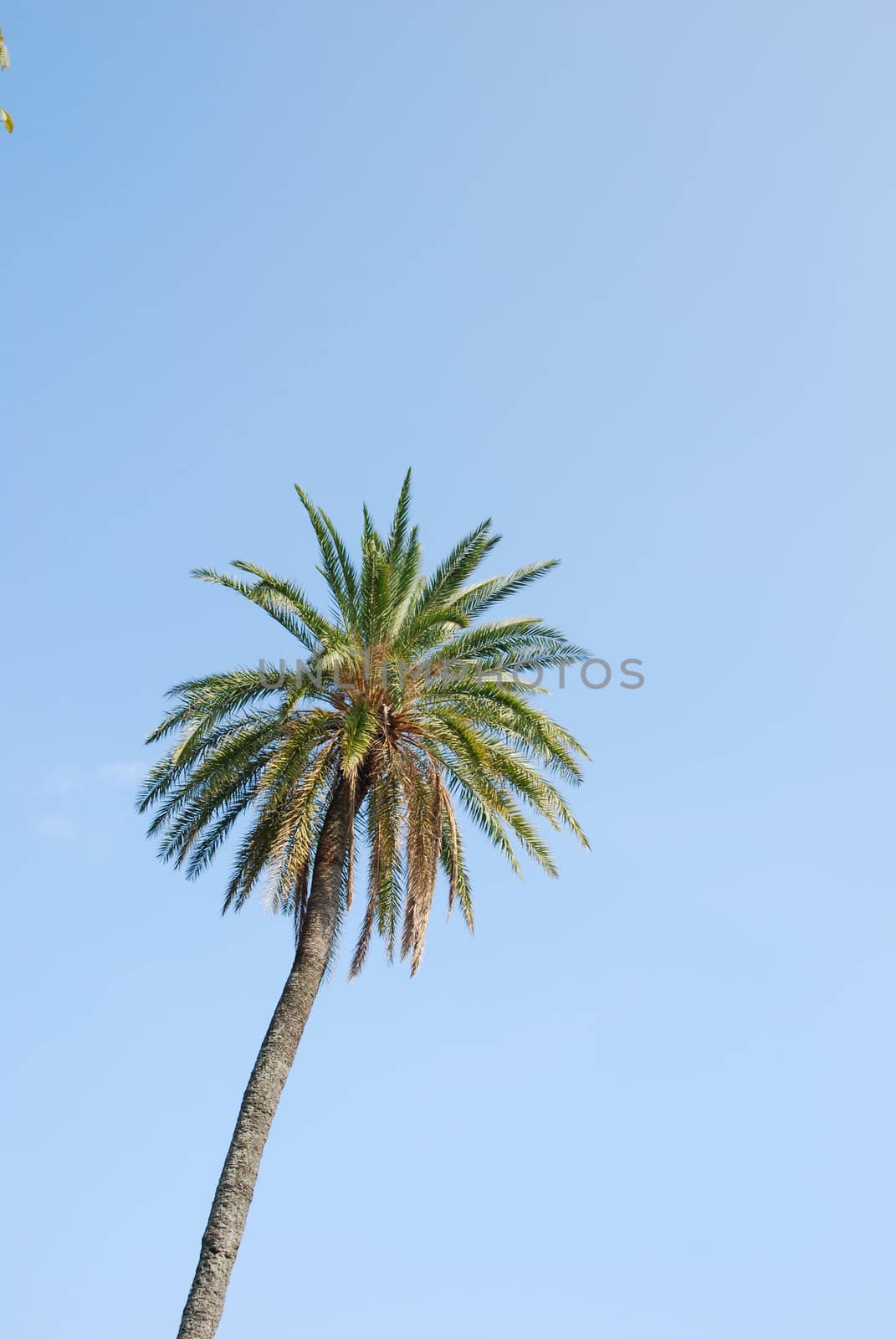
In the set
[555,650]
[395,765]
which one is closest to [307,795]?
[395,765]

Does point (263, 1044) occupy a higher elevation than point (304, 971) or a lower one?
lower

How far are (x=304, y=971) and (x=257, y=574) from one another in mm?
6114

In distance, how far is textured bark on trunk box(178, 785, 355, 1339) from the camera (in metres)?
13.4

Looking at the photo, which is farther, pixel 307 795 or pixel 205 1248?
pixel 307 795

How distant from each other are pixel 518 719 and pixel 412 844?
251cm

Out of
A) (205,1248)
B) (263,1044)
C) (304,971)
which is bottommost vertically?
(205,1248)

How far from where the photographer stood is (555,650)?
18.8 meters

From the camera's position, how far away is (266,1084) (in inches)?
593

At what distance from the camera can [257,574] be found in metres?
18.1

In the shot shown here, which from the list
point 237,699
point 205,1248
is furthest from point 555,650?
point 205,1248

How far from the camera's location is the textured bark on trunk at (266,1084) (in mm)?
13430

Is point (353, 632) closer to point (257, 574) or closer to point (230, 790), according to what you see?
point (257, 574)

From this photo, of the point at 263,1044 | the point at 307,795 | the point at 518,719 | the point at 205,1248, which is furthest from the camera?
the point at 518,719

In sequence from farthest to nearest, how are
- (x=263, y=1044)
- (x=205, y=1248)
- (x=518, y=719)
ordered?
(x=518, y=719) < (x=263, y=1044) < (x=205, y=1248)
